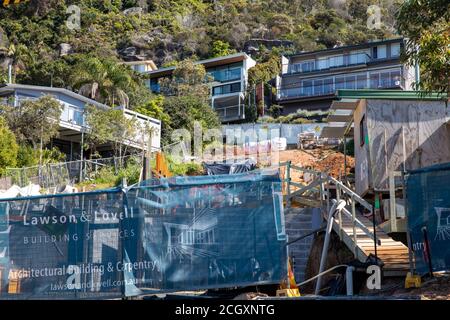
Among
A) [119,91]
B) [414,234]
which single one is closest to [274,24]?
[119,91]

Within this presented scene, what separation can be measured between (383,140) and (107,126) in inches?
964

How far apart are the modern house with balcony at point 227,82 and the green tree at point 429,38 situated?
54017 mm

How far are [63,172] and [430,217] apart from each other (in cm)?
2618

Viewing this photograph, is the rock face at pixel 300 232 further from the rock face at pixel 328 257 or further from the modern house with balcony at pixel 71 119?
the modern house with balcony at pixel 71 119

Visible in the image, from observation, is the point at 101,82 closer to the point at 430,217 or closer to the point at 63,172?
the point at 63,172

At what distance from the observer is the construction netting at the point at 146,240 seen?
31.1ft

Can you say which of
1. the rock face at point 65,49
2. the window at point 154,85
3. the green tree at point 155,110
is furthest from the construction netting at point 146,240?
the rock face at point 65,49

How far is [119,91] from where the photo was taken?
171 ft

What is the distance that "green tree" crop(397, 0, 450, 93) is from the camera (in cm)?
1141

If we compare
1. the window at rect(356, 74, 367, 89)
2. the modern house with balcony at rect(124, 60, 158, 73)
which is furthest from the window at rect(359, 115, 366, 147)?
the modern house with balcony at rect(124, 60, 158, 73)

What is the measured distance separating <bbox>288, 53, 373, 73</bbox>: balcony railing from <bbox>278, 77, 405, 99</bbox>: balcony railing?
7.16 ft

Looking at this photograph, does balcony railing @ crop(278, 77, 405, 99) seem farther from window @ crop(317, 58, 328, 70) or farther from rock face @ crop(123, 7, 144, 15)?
rock face @ crop(123, 7, 144, 15)
